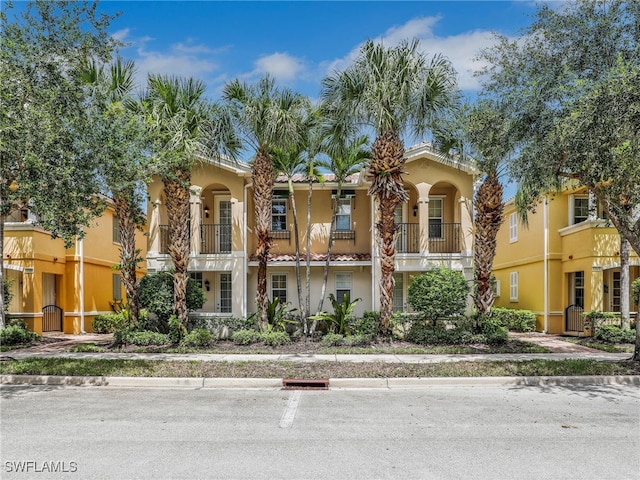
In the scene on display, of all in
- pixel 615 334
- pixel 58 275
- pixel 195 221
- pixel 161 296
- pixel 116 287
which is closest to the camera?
pixel 161 296

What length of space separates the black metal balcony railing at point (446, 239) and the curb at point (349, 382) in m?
9.13

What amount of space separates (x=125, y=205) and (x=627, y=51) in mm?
13773

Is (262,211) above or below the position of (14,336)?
above

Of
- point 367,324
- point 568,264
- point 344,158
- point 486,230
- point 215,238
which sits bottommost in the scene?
point 367,324

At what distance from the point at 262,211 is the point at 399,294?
6.90 meters

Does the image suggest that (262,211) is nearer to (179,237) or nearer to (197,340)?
(179,237)

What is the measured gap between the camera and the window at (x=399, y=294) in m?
19.5

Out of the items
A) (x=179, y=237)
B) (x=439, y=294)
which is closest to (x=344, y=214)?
(x=439, y=294)

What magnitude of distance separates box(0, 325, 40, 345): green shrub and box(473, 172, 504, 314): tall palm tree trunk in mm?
15065

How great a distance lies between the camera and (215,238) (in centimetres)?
1962

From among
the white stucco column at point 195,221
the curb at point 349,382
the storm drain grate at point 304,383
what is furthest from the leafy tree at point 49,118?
the white stucco column at point 195,221

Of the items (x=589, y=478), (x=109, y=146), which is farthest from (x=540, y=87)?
(x=109, y=146)

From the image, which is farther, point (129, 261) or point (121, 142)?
point (129, 261)

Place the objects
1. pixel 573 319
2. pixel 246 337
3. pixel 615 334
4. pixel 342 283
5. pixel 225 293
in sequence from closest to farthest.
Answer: pixel 246 337, pixel 615 334, pixel 573 319, pixel 225 293, pixel 342 283
